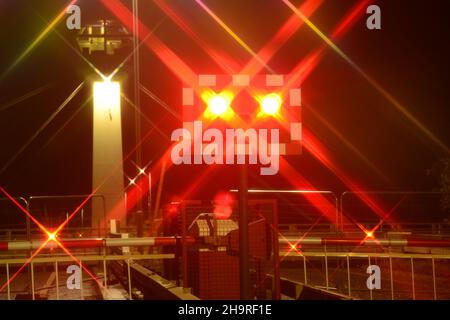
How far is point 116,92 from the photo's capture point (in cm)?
2625

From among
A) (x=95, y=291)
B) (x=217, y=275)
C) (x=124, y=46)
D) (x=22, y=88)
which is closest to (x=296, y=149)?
(x=217, y=275)

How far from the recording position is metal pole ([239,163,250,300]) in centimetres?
539

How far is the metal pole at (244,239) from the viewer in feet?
17.7

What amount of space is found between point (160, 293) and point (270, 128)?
3.40 metres

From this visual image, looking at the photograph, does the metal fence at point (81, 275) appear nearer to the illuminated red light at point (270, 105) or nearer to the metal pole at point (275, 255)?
the metal pole at point (275, 255)

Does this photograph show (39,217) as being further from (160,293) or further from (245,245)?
(245,245)

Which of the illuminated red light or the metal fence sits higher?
the illuminated red light

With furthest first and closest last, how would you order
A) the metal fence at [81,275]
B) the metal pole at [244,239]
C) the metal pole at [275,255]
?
the metal fence at [81,275] < the metal pole at [275,255] < the metal pole at [244,239]

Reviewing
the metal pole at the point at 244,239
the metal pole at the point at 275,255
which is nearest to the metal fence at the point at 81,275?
the metal pole at the point at 275,255

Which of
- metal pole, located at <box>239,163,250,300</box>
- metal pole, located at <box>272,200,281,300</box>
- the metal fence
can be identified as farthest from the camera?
the metal fence

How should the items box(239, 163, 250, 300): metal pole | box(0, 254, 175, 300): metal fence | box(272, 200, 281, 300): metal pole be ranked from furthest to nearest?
box(0, 254, 175, 300): metal fence → box(272, 200, 281, 300): metal pole → box(239, 163, 250, 300): metal pole

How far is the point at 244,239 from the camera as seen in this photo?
543 cm

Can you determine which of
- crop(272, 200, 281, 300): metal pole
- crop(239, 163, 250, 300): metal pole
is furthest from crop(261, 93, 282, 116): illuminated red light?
crop(272, 200, 281, 300): metal pole

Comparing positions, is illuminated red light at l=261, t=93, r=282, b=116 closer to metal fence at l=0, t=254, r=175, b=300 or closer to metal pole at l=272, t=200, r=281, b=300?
metal pole at l=272, t=200, r=281, b=300
